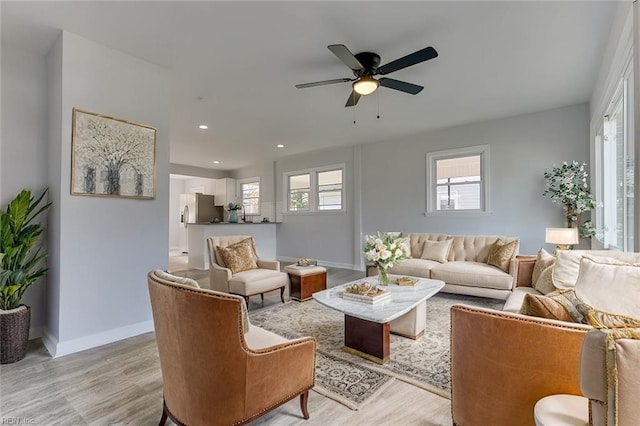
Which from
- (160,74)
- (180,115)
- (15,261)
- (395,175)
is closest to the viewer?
(15,261)

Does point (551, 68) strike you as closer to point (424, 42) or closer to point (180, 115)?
point (424, 42)

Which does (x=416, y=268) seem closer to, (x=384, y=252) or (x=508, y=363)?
(x=384, y=252)

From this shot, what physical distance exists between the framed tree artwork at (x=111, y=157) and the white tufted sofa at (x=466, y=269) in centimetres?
319

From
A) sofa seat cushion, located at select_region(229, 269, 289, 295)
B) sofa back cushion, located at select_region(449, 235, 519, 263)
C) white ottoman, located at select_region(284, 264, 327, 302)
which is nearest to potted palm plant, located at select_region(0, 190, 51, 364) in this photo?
sofa seat cushion, located at select_region(229, 269, 289, 295)

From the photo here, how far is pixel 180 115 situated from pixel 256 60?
222 cm

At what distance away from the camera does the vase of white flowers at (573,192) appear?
4.03 m

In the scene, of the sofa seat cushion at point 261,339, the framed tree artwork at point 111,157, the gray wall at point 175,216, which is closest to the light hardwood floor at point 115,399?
the sofa seat cushion at point 261,339

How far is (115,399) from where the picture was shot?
1.97 m

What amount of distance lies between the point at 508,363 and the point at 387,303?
51.5 inches

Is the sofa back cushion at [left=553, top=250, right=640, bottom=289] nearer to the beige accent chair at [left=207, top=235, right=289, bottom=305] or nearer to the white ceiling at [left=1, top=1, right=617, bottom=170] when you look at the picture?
the white ceiling at [left=1, top=1, right=617, bottom=170]

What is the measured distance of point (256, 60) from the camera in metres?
3.07

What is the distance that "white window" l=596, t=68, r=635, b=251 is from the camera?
99.7 inches

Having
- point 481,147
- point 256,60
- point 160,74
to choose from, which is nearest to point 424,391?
point 256,60

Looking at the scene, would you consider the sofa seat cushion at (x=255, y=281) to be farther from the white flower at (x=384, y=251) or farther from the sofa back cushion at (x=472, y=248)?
the sofa back cushion at (x=472, y=248)
